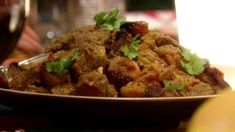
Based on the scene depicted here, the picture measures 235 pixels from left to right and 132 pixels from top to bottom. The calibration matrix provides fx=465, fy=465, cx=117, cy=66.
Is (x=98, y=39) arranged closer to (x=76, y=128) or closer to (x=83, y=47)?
(x=83, y=47)

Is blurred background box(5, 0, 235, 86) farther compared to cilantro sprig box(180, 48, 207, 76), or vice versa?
blurred background box(5, 0, 235, 86)

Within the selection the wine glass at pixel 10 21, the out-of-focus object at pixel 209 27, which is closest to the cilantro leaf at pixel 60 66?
the wine glass at pixel 10 21

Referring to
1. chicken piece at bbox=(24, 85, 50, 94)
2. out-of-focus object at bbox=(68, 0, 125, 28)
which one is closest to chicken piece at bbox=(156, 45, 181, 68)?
chicken piece at bbox=(24, 85, 50, 94)

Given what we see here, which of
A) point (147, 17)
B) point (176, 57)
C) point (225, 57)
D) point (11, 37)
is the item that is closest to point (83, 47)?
point (176, 57)

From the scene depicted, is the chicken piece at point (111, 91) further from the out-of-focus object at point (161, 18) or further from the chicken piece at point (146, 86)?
the out-of-focus object at point (161, 18)

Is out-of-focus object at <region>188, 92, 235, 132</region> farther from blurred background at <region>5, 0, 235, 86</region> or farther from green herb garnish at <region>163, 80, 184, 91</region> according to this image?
blurred background at <region>5, 0, 235, 86</region>

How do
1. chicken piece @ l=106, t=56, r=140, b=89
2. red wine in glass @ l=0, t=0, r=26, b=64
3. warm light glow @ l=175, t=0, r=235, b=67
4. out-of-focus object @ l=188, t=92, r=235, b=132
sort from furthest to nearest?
warm light glow @ l=175, t=0, r=235, b=67 < chicken piece @ l=106, t=56, r=140, b=89 < red wine in glass @ l=0, t=0, r=26, b=64 < out-of-focus object @ l=188, t=92, r=235, b=132
